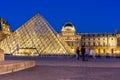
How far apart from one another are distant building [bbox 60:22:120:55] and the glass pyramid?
9849 centimetres

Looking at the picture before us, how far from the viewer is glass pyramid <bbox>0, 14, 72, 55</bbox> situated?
69250mm

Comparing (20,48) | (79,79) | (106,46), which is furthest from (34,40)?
(106,46)

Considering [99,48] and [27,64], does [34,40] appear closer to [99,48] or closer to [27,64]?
[27,64]

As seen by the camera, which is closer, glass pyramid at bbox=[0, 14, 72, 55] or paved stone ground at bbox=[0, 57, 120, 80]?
paved stone ground at bbox=[0, 57, 120, 80]

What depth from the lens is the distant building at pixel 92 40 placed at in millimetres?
174625

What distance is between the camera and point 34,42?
69.9 metres

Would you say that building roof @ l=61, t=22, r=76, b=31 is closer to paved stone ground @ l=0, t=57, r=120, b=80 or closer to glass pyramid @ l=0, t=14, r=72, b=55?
glass pyramid @ l=0, t=14, r=72, b=55

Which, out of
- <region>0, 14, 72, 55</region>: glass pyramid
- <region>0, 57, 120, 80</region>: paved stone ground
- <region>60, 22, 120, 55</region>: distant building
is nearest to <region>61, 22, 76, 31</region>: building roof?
<region>60, 22, 120, 55</region>: distant building

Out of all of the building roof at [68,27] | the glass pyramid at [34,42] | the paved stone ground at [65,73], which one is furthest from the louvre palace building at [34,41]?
the building roof at [68,27]

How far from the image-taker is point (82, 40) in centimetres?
18025

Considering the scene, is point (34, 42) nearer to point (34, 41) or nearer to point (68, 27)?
point (34, 41)

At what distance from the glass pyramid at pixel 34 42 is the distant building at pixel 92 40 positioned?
98485 mm

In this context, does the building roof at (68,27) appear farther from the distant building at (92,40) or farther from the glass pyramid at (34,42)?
the glass pyramid at (34,42)

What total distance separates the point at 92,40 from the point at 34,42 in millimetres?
115772
